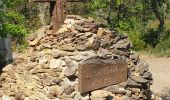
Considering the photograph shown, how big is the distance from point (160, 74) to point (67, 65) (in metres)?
10.6

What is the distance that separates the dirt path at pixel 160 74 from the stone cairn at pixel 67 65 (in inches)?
243

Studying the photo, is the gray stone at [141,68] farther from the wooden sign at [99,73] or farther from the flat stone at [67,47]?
the flat stone at [67,47]

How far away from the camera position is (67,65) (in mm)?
7230

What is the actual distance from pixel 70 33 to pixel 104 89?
1083 mm

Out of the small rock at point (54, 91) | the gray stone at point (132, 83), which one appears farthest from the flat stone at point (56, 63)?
the gray stone at point (132, 83)

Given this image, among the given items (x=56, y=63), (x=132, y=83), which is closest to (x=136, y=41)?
A: (x=132, y=83)

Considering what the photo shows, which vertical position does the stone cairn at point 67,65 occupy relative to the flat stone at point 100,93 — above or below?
above

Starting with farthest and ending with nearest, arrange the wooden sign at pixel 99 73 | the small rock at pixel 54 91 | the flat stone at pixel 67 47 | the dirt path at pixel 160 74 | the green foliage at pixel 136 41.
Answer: the green foliage at pixel 136 41, the dirt path at pixel 160 74, the flat stone at pixel 67 47, the small rock at pixel 54 91, the wooden sign at pixel 99 73

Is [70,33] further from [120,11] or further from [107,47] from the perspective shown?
[120,11]

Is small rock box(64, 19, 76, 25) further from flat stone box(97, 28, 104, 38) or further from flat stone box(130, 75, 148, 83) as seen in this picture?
flat stone box(130, 75, 148, 83)

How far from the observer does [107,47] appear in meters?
7.75

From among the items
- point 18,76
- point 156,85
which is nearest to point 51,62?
point 18,76

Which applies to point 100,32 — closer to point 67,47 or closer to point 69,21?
point 69,21

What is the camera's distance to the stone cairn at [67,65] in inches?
285
